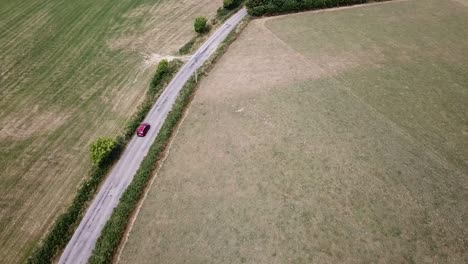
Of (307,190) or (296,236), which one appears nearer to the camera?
(296,236)

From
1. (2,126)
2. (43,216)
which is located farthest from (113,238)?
(2,126)

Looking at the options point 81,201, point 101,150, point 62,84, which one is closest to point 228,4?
point 62,84

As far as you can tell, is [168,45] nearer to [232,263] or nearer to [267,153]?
[267,153]

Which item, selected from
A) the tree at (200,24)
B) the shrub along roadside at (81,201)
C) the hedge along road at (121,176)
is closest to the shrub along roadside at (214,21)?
the tree at (200,24)

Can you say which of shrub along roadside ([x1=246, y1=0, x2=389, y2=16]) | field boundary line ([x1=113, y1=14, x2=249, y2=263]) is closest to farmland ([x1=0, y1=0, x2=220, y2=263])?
field boundary line ([x1=113, y1=14, x2=249, y2=263])

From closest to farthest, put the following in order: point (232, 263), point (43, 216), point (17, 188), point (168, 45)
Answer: point (232, 263) → point (43, 216) → point (17, 188) → point (168, 45)

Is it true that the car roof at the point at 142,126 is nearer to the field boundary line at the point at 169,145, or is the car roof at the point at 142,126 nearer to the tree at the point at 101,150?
the field boundary line at the point at 169,145

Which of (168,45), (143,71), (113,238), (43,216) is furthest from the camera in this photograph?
(168,45)
